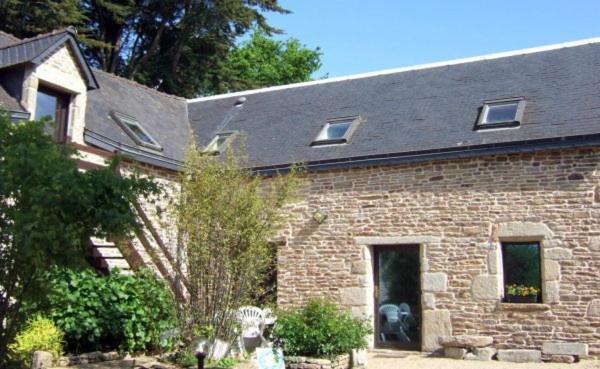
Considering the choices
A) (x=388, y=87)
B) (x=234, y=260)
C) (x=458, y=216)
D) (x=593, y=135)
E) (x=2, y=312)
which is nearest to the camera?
(x=2, y=312)

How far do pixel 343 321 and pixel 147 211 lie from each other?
16.4 feet

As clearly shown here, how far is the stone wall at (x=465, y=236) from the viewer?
32.8 feet

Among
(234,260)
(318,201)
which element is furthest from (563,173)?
(234,260)

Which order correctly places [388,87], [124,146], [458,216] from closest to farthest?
[458,216] → [124,146] → [388,87]

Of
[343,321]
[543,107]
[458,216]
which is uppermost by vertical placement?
[543,107]

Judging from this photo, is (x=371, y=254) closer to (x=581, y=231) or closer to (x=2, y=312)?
(x=581, y=231)

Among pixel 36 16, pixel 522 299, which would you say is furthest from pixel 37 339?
pixel 36 16

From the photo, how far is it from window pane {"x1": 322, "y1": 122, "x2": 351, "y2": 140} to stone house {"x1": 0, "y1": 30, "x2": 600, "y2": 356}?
0.03 meters

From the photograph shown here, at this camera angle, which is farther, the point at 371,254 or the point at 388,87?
the point at 388,87

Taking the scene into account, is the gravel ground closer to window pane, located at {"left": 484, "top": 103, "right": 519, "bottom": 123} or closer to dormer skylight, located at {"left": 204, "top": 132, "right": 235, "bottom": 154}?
window pane, located at {"left": 484, "top": 103, "right": 519, "bottom": 123}

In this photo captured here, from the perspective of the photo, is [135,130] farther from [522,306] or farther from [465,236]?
[522,306]

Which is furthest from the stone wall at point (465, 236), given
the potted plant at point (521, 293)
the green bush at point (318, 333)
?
the green bush at point (318, 333)

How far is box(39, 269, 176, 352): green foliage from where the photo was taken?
864 centimetres

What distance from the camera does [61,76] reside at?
11.1 m
